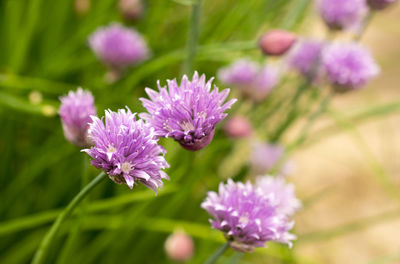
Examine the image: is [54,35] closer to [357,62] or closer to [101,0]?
[101,0]

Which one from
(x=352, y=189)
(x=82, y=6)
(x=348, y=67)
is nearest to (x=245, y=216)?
(x=348, y=67)

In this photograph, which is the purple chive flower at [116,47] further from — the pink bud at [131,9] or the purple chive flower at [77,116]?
the purple chive flower at [77,116]

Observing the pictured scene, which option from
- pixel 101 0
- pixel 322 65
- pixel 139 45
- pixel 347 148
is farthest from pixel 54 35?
pixel 347 148

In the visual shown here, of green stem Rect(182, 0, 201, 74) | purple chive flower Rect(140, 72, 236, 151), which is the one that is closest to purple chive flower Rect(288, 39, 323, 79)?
green stem Rect(182, 0, 201, 74)

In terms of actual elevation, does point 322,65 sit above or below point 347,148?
below

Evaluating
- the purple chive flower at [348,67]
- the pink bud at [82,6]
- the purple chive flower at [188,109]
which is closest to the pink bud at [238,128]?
the purple chive flower at [348,67]

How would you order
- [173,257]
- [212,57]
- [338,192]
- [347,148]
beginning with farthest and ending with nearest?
[347,148]
[338,192]
[212,57]
[173,257]

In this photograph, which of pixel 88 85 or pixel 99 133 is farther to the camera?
pixel 88 85
